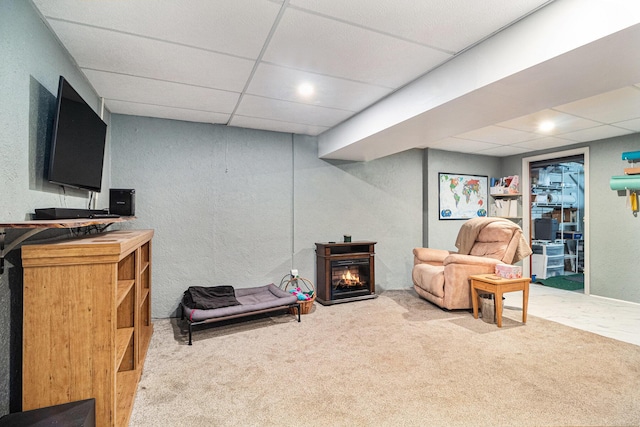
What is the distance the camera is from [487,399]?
6.82ft

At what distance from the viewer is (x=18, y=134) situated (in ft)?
5.34

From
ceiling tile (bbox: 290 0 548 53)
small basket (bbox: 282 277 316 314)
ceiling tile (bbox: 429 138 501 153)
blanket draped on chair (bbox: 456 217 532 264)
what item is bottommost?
small basket (bbox: 282 277 316 314)

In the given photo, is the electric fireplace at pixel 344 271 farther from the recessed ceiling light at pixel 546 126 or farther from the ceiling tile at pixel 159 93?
the recessed ceiling light at pixel 546 126

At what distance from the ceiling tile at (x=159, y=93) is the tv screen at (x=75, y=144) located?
49cm

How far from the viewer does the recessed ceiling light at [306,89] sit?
9.24ft

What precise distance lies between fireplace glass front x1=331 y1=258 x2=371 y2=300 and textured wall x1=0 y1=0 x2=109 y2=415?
320 cm

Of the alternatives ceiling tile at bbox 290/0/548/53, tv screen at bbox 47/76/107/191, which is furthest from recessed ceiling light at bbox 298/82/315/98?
tv screen at bbox 47/76/107/191

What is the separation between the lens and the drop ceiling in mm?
1800

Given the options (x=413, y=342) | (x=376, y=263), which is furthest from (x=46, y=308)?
(x=376, y=263)

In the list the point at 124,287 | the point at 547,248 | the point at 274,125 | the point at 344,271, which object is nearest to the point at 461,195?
the point at 547,248

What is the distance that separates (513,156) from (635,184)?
79.8 inches

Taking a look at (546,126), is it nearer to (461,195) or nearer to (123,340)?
(461,195)

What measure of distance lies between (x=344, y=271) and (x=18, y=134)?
3653mm

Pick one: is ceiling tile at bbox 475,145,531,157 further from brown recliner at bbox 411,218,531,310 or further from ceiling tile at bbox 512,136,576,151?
brown recliner at bbox 411,218,531,310
